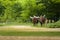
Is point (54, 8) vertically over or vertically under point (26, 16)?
over

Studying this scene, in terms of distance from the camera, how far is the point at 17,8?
3788 centimetres

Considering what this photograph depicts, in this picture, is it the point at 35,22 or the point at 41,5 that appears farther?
the point at 41,5

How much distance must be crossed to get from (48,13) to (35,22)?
439cm

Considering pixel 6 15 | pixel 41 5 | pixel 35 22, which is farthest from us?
pixel 6 15

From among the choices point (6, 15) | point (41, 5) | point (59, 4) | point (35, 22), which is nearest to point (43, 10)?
point (41, 5)

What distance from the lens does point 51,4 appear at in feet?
90.0

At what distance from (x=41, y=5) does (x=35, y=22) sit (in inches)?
194

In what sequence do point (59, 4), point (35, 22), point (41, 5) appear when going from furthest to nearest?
1. point (41, 5)
2. point (59, 4)
3. point (35, 22)

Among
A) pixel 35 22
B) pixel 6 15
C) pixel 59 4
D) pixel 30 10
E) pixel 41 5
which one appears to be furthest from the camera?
pixel 6 15

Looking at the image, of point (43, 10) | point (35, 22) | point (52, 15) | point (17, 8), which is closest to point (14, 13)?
point (17, 8)

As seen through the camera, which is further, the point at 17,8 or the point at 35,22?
the point at 17,8

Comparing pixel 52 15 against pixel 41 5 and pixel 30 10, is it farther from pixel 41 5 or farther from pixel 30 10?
pixel 30 10

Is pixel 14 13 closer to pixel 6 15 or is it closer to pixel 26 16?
pixel 6 15

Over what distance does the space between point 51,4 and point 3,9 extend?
14187 millimetres
